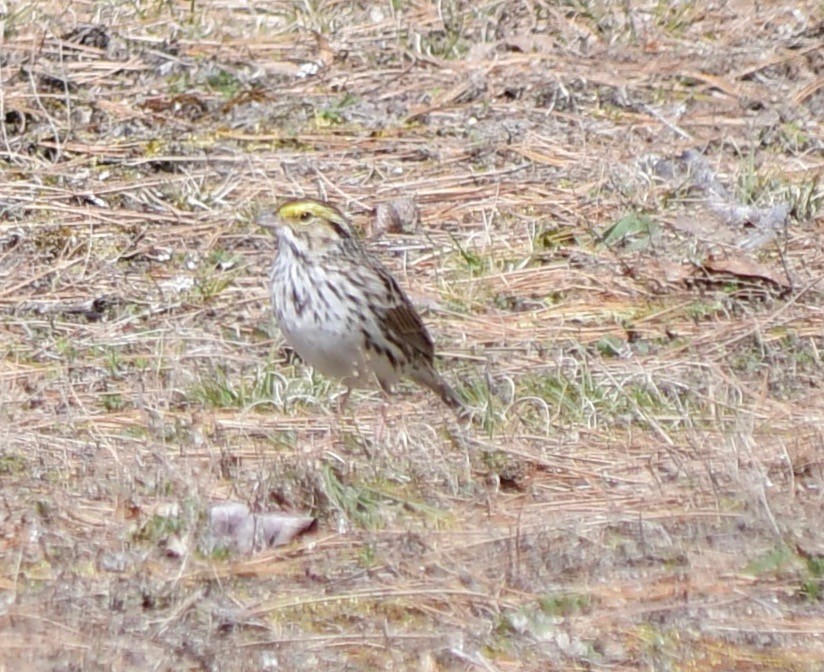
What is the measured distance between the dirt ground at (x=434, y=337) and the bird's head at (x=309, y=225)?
560mm

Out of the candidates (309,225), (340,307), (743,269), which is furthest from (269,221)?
(743,269)

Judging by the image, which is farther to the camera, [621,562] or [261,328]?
[261,328]

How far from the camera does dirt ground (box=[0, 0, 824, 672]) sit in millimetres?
4617

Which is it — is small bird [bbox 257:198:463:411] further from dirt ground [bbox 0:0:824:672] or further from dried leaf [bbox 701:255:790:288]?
dried leaf [bbox 701:255:790:288]

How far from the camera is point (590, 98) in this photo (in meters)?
9.86

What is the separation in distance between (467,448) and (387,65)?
473 cm

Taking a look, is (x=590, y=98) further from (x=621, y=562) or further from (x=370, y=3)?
(x=621, y=562)

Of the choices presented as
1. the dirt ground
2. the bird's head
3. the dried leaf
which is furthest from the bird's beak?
the dried leaf

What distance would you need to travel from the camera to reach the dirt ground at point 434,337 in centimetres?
462

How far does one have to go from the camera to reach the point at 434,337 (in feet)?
26.0

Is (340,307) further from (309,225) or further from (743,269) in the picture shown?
(743,269)

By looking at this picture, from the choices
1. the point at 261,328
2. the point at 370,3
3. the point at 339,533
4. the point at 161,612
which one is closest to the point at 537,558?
the point at 339,533

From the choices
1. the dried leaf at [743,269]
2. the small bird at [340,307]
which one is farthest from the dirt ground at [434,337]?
the small bird at [340,307]

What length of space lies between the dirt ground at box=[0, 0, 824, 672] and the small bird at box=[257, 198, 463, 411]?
19cm
